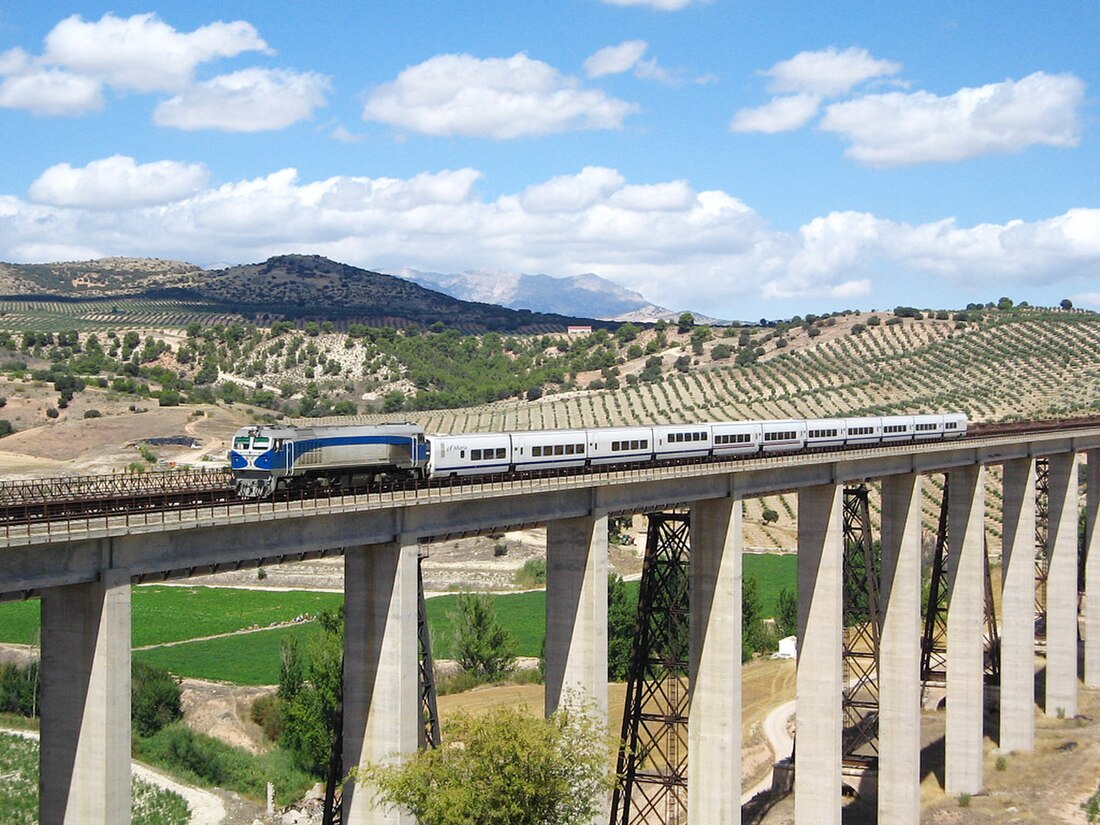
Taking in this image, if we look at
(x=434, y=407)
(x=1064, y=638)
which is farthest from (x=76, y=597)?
(x=434, y=407)

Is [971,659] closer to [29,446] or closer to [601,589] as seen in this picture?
[601,589]

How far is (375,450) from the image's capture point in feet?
110

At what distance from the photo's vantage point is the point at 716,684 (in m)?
40.3

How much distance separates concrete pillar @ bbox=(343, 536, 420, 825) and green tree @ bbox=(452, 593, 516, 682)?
133ft

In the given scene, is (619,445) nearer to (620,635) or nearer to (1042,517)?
(620,635)

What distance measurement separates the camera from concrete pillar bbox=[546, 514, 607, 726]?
114 feet

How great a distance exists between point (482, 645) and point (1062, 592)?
32.7m

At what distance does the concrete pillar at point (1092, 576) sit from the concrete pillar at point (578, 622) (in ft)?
147

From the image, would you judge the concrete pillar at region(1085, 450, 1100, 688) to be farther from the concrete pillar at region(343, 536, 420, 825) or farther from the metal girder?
the concrete pillar at region(343, 536, 420, 825)

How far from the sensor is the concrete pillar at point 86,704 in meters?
22.4

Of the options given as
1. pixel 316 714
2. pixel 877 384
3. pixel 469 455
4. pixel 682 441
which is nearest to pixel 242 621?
pixel 316 714

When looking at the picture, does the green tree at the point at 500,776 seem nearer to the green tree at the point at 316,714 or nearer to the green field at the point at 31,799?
the green field at the point at 31,799

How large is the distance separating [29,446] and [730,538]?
89357 mm

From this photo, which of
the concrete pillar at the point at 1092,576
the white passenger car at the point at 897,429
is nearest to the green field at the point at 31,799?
the white passenger car at the point at 897,429
